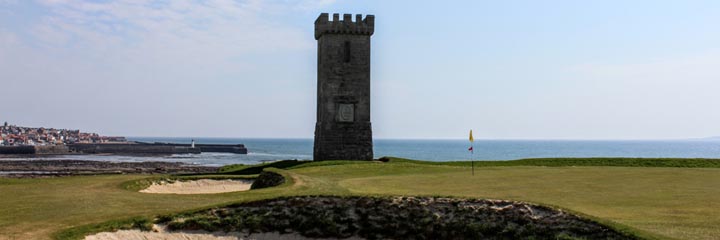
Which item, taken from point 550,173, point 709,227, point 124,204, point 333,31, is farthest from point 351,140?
point 709,227

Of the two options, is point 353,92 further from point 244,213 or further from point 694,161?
point 244,213

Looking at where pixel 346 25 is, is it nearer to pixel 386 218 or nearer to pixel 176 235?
pixel 386 218

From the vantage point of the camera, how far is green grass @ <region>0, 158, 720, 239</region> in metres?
14.9

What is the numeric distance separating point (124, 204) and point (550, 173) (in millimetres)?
18086

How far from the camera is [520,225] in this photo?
15758 mm

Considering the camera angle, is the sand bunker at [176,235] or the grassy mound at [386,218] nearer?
the sand bunker at [176,235]

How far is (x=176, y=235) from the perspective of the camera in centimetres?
1588

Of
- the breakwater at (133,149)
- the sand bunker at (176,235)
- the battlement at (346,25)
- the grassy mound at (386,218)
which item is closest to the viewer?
the sand bunker at (176,235)

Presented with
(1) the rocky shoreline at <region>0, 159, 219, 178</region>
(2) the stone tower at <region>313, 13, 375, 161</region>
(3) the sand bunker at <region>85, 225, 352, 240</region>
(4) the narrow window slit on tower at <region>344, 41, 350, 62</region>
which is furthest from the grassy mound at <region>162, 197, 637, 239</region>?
(1) the rocky shoreline at <region>0, 159, 219, 178</region>

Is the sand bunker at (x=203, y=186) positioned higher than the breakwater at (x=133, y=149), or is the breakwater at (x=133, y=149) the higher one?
the breakwater at (x=133, y=149)

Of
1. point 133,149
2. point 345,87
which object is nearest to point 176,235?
point 345,87

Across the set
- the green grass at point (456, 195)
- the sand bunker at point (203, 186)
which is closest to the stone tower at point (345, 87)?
the green grass at point (456, 195)

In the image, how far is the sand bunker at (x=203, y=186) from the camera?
27.6 meters

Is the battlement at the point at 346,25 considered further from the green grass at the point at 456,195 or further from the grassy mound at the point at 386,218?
the grassy mound at the point at 386,218
